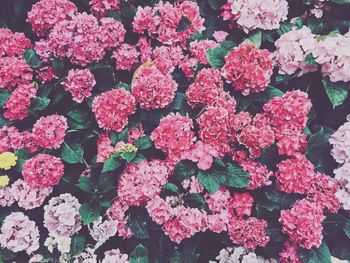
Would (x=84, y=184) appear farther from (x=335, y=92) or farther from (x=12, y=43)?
(x=335, y=92)

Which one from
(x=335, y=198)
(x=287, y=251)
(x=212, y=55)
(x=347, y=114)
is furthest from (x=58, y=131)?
(x=347, y=114)

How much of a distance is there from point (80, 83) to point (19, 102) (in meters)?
0.35

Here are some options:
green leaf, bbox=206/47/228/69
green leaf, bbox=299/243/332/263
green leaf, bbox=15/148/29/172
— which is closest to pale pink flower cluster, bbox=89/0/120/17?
green leaf, bbox=206/47/228/69

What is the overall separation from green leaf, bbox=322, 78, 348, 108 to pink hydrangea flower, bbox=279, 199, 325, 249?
572 mm

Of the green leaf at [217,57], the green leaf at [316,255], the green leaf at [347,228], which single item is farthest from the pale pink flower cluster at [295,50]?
the green leaf at [316,255]

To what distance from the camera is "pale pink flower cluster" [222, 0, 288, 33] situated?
2.57 meters

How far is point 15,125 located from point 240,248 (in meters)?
1.43

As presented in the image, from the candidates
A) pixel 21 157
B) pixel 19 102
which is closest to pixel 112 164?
pixel 21 157

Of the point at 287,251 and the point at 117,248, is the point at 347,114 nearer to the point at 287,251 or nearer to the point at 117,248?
the point at 287,251

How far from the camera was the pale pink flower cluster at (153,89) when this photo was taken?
229 cm

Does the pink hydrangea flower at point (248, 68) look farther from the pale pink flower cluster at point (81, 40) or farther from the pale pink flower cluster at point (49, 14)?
the pale pink flower cluster at point (49, 14)

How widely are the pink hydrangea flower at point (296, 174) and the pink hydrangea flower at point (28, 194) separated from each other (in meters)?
1.23

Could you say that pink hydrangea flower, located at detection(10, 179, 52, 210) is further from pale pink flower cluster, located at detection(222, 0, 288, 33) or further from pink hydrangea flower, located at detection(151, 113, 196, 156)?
pale pink flower cluster, located at detection(222, 0, 288, 33)

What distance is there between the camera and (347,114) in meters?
2.58
